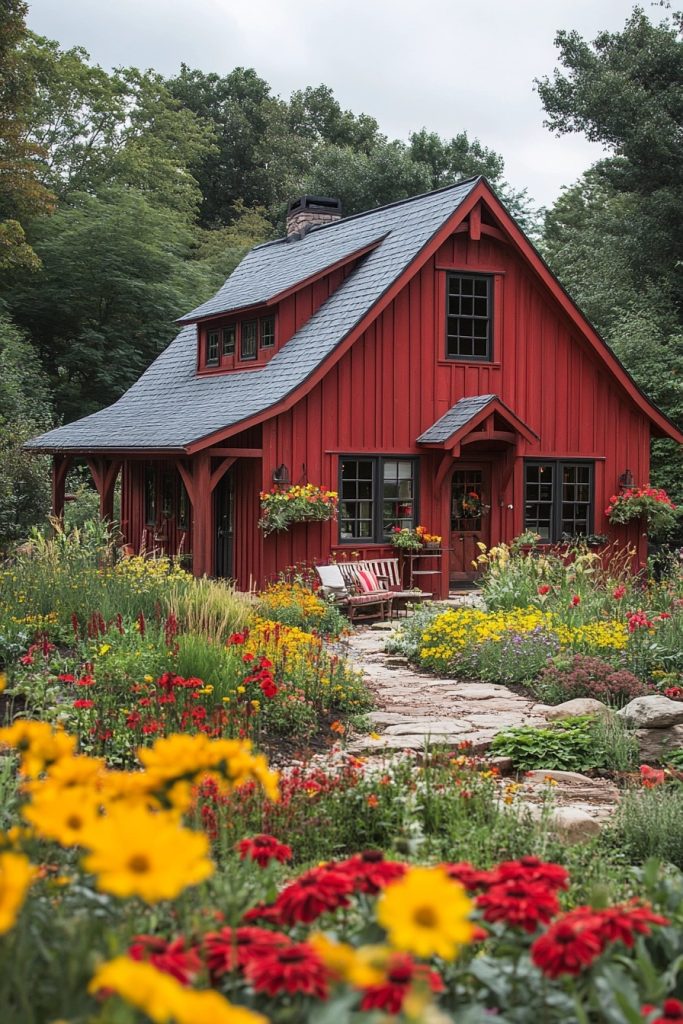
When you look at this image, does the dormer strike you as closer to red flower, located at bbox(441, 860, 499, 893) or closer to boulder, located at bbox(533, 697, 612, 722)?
boulder, located at bbox(533, 697, 612, 722)

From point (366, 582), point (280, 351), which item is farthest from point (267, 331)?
point (366, 582)

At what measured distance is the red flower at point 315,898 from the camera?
8.46 ft

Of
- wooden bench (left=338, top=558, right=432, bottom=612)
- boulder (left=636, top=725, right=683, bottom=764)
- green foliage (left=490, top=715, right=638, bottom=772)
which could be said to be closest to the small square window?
wooden bench (left=338, top=558, right=432, bottom=612)

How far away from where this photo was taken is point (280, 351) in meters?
17.6

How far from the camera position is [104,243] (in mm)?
29328

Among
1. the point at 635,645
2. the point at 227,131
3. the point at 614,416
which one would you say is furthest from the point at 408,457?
the point at 227,131

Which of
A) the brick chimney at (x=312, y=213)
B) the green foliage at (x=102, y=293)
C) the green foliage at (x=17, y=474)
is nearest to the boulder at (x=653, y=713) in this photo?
the green foliage at (x=17, y=474)

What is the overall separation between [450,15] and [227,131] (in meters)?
26.3

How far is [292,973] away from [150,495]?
59.1 feet

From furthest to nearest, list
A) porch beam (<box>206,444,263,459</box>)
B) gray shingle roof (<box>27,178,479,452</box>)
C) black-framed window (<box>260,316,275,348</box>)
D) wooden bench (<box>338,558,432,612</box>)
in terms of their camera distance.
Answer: black-framed window (<box>260,316,275,348</box>) → gray shingle roof (<box>27,178,479,452</box>) → wooden bench (<box>338,558,432,612</box>) → porch beam (<box>206,444,263,459</box>)

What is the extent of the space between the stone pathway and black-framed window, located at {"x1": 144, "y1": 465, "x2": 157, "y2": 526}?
353 inches

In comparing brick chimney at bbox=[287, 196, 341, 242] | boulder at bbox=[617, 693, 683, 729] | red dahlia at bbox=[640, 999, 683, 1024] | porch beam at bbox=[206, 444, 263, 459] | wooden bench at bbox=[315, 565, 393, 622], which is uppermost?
brick chimney at bbox=[287, 196, 341, 242]

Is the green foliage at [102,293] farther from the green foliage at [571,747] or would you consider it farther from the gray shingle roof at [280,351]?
the green foliage at [571,747]

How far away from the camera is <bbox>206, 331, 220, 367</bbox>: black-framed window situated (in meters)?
19.5
